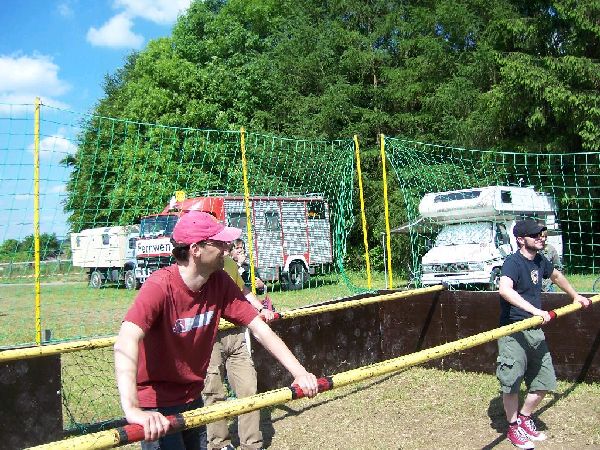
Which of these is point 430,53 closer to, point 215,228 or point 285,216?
point 285,216

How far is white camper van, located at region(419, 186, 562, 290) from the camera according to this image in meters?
14.5

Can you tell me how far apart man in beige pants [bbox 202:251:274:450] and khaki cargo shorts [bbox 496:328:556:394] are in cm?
190

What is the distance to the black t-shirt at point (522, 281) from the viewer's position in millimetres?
5098

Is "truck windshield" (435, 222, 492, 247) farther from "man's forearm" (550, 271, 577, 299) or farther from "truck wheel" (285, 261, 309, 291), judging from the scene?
"man's forearm" (550, 271, 577, 299)

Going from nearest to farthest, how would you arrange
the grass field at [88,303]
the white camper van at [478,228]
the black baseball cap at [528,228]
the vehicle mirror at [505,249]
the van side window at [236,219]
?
the black baseball cap at [528,228] → the grass field at [88,303] → the van side window at [236,219] → the vehicle mirror at [505,249] → the white camper van at [478,228]

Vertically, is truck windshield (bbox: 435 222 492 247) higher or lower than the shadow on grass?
higher

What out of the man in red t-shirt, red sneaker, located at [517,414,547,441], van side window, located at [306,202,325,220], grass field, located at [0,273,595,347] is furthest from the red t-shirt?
van side window, located at [306,202,325,220]

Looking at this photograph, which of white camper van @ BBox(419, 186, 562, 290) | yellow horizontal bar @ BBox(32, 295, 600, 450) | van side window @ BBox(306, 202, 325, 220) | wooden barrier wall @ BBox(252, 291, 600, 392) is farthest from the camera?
white camper van @ BBox(419, 186, 562, 290)

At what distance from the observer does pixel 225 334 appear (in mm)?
5012

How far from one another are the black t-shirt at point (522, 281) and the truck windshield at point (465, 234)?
993cm

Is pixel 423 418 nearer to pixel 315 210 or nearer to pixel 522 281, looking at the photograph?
pixel 522 281

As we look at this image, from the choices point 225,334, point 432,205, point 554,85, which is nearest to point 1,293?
point 432,205

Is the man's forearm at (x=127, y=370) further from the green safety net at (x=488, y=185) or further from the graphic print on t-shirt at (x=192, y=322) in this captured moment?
the green safety net at (x=488, y=185)

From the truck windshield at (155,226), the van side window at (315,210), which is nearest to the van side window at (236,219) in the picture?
the truck windshield at (155,226)
